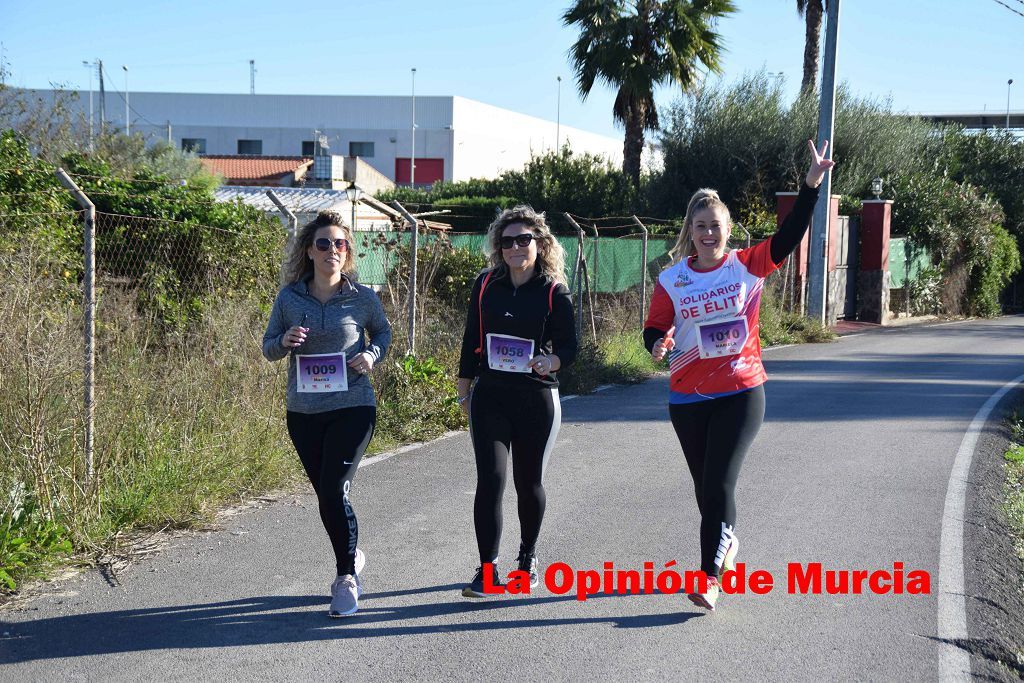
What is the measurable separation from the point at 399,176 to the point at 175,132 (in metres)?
16.8

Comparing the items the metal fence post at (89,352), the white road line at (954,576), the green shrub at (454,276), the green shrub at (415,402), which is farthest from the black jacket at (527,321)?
the green shrub at (454,276)

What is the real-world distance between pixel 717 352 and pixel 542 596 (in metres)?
1.45

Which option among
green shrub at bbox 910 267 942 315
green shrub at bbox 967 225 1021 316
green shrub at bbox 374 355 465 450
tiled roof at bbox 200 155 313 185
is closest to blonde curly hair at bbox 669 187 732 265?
green shrub at bbox 374 355 465 450

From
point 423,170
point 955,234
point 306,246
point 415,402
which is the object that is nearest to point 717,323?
point 306,246

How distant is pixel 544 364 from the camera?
16.5 ft

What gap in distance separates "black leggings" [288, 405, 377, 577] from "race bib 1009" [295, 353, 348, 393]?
0.12m

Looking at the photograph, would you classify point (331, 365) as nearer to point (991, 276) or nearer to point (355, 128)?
point (991, 276)

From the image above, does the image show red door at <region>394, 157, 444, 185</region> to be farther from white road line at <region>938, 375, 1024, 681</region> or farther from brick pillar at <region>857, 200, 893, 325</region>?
white road line at <region>938, 375, 1024, 681</region>

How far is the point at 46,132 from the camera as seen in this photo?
1442 centimetres

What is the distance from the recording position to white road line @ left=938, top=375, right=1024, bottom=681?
15.0ft

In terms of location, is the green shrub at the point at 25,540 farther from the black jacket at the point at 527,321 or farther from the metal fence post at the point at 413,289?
the metal fence post at the point at 413,289

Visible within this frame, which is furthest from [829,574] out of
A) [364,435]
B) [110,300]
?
[110,300]

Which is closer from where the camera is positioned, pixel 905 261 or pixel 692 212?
pixel 692 212

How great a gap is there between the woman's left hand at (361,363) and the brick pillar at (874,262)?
22.8m
